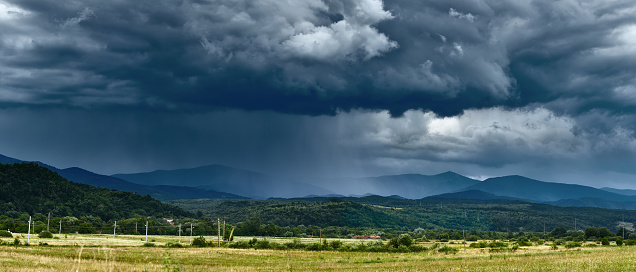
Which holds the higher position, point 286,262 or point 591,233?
point 286,262

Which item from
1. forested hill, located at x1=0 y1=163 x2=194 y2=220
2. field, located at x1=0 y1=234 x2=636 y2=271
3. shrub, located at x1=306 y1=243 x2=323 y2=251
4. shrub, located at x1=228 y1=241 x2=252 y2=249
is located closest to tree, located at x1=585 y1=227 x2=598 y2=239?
shrub, located at x1=306 y1=243 x2=323 y2=251

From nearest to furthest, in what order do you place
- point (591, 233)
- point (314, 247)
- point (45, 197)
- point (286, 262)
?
point (286, 262)
point (314, 247)
point (591, 233)
point (45, 197)

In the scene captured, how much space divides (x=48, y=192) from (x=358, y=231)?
404 ft

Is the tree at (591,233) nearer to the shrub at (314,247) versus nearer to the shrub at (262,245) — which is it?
the shrub at (314,247)

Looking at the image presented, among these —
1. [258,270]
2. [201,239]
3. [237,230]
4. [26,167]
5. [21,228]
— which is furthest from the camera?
[26,167]

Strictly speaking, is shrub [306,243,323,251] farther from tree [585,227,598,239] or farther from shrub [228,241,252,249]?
tree [585,227,598,239]

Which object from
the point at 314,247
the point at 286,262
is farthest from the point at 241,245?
the point at 286,262

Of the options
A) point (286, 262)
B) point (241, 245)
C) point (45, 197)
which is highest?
point (45, 197)

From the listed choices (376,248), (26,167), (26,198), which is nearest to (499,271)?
(376,248)

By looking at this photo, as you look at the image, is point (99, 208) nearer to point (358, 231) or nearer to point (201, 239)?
point (358, 231)

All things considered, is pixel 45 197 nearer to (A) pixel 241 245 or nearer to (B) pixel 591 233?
(A) pixel 241 245

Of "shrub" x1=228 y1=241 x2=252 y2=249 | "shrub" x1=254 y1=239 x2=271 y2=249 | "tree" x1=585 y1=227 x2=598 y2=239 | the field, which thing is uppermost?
the field

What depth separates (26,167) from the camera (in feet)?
645

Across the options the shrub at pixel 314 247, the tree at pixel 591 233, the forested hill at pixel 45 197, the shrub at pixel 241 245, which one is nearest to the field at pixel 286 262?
the shrub at pixel 314 247
